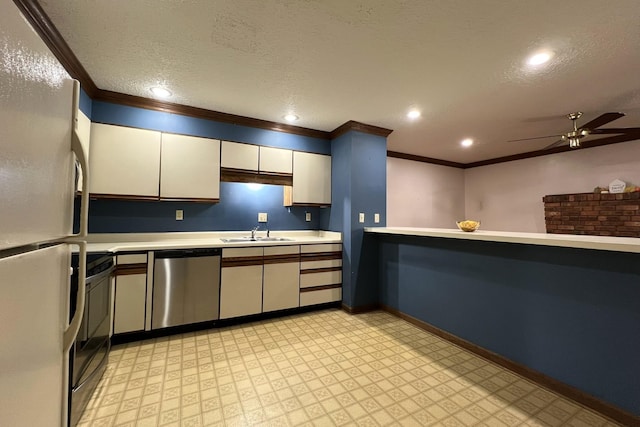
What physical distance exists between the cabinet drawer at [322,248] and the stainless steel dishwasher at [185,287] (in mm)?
973

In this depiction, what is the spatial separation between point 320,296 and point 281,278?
1.91 ft

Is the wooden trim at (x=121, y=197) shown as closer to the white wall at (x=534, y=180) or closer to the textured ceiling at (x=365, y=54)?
the textured ceiling at (x=365, y=54)

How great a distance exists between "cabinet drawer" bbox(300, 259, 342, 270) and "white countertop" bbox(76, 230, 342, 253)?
0.25m

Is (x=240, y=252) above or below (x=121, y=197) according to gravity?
below

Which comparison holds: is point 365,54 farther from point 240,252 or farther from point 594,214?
point 594,214

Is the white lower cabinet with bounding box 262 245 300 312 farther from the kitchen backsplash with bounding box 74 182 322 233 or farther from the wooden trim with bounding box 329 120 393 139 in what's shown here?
the wooden trim with bounding box 329 120 393 139

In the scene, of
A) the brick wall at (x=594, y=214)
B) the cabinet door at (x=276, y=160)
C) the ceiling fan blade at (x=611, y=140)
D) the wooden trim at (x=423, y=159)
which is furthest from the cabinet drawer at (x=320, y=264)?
the ceiling fan blade at (x=611, y=140)

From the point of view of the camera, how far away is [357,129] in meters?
3.36

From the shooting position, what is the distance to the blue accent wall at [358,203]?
333cm

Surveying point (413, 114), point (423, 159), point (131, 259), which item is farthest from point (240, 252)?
point (423, 159)

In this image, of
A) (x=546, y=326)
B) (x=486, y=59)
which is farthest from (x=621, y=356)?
(x=486, y=59)

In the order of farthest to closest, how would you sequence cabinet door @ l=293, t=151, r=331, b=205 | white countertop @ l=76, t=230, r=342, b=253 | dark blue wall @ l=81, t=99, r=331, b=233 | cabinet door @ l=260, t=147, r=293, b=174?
cabinet door @ l=293, t=151, r=331, b=205, cabinet door @ l=260, t=147, r=293, b=174, dark blue wall @ l=81, t=99, r=331, b=233, white countertop @ l=76, t=230, r=342, b=253

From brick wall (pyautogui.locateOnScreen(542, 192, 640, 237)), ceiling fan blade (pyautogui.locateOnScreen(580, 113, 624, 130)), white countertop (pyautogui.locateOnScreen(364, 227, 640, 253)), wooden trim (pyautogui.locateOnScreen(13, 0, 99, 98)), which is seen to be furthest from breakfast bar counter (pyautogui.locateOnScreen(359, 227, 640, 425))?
brick wall (pyautogui.locateOnScreen(542, 192, 640, 237))

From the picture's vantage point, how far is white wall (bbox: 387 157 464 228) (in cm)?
509
